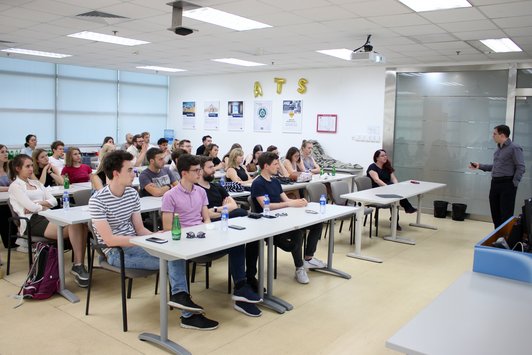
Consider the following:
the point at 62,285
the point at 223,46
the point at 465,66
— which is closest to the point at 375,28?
the point at 223,46

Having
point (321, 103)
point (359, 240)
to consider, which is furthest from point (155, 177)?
point (321, 103)

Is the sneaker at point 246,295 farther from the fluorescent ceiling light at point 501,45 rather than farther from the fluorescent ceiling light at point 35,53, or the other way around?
the fluorescent ceiling light at point 35,53

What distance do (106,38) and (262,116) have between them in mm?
4556

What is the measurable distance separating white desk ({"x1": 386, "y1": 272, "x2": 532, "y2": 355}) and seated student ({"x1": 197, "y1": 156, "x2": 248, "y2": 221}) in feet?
7.90

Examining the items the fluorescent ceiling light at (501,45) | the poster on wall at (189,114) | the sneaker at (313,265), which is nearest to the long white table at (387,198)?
the sneaker at (313,265)

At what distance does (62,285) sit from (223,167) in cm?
444

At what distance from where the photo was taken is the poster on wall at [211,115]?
39.6ft

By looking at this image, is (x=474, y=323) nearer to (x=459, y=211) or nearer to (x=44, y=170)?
(x=44, y=170)

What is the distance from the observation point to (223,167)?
8.24 meters

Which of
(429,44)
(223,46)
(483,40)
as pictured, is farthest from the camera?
(223,46)

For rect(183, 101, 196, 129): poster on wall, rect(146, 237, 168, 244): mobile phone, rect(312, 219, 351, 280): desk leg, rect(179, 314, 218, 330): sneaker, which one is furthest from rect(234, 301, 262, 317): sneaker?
rect(183, 101, 196, 129): poster on wall

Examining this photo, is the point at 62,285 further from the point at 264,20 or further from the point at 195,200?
the point at 264,20

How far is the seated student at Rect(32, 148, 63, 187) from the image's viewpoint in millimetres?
5621

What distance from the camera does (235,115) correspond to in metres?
11.7
